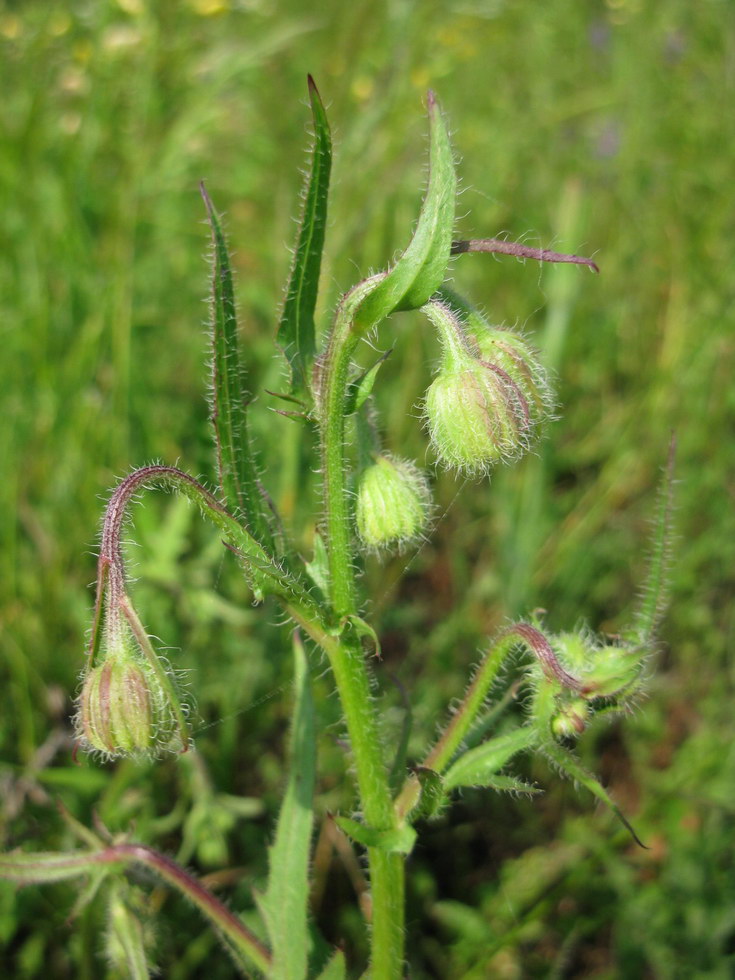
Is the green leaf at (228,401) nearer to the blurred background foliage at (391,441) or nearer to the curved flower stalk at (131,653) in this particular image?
the curved flower stalk at (131,653)

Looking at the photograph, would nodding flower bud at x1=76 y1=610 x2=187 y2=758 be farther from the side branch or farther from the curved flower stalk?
the side branch

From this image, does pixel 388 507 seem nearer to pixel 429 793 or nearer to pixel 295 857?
pixel 429 793

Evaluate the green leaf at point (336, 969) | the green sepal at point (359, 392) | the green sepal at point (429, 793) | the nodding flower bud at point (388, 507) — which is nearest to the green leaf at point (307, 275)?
the green sepal at point (359, 392)

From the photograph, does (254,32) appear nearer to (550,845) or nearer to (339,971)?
(550,845)

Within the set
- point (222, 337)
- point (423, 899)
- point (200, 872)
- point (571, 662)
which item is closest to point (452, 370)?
point (222, 337)

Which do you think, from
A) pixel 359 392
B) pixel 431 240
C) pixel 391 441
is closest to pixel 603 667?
pixel 359 392

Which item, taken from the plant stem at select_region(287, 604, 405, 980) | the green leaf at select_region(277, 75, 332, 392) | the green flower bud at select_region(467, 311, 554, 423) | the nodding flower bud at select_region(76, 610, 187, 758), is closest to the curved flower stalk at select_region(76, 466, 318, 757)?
the nodding flower bud at select_region(76, 610, 187, 758)
